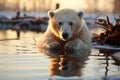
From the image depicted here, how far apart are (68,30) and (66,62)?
192 cm

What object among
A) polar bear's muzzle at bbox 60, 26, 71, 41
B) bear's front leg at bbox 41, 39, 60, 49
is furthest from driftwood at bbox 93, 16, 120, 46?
polar bear's muzzle at bbox 60, 26, 71, 41

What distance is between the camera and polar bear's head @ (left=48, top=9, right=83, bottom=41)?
30.6ft

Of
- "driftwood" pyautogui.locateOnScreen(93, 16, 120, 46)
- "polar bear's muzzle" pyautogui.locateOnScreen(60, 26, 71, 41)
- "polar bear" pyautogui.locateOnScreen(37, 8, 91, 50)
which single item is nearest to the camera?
"polar bear's muzzle" pyautogui.locateOnScreen(60, 26, 71, 41)

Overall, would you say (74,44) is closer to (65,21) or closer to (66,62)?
(65,21)

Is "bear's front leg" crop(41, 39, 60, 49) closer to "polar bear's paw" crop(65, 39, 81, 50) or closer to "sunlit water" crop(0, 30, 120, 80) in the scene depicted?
"polar bear's paw" crop(65, 39, 81, 50)

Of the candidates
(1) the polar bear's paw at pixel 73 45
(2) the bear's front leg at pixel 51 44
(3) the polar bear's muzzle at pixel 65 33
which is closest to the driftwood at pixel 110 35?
(1) the polar bear's paw at pixel 73 45

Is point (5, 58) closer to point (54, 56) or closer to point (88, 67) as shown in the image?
point (54, 56)

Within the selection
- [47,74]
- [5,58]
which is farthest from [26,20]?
[47,74]

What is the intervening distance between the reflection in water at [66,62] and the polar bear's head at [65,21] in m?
0.48

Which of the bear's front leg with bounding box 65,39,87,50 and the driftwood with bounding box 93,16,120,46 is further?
the driftwood with bounding box 93,16,120,46

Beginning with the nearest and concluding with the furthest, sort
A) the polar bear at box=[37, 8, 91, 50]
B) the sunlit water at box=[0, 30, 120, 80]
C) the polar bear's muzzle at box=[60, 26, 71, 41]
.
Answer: the sunlit water at box=[0, 30, 120, 80] → the polar bear's muzzle at box=[60, 26, 71, 41] → the polar bear at box=[37, 8, 91, 50]

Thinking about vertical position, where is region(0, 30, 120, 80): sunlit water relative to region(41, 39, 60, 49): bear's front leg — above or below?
below

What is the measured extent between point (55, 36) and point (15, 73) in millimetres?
4245

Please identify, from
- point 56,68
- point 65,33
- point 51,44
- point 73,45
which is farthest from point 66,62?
point 51,44
